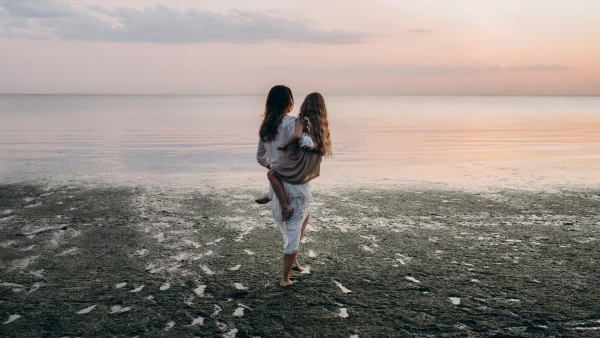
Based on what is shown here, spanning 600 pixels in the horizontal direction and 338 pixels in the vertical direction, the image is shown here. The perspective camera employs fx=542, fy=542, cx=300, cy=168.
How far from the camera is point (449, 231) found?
7773mm

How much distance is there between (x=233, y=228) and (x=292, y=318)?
3.43 metres

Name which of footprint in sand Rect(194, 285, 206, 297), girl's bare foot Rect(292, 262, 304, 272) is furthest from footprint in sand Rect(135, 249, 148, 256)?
girl's bare foot Rect(292, 262, 304, 272)

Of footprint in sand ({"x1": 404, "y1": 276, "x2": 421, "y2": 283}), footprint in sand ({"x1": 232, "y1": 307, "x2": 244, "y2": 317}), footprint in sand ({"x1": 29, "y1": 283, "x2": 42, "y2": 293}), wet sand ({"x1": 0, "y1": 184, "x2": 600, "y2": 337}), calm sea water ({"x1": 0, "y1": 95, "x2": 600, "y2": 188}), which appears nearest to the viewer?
wet sand ({"x1": 0, "y1": 184, "x2": 600, "y2": 337})

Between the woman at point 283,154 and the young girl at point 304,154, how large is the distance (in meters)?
0.07

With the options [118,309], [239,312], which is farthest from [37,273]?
[239,312]

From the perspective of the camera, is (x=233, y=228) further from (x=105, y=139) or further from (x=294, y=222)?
(x=105, y=139)

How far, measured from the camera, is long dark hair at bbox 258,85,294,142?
5418 mm

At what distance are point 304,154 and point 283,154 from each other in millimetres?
213

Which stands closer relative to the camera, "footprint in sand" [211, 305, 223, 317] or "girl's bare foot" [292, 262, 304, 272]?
"footprint in sand" [211, 305, 223, 317]

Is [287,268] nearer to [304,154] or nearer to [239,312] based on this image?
[239,312]

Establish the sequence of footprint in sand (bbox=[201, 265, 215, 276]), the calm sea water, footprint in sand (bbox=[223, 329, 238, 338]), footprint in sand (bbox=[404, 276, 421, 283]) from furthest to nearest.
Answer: the calm sea water, footprint in sand (bbox=[201, 265, 215, 276]), footprint in sand (bbox=[404, 276, 421, 283]), footprint in sand (bbox=[223, 329, 238, 338])

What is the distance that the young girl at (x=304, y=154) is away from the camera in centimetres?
544

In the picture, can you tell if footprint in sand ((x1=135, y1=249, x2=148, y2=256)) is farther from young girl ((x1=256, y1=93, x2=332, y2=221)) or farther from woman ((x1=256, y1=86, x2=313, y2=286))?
young girl ((x1=256, y1=93, x2=332, y2=221))

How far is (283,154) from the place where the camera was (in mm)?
5492
